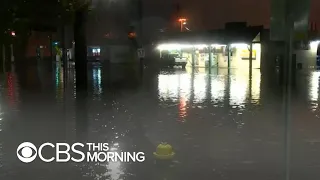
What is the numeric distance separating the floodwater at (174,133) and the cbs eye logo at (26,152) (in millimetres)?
126

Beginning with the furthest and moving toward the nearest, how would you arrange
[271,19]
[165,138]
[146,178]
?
[165,138], [146,178], [271,19]

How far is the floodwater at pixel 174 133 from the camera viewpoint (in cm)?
689

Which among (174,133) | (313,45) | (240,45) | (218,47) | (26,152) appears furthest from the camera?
(218,47)

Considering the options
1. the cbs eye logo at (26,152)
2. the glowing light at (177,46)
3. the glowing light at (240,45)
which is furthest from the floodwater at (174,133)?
the glowing light at (177,46)

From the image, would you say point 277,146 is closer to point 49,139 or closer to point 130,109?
point 49,139

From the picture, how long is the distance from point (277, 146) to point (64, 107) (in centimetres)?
818

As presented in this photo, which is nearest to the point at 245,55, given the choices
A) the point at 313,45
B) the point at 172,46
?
the point at 313,45

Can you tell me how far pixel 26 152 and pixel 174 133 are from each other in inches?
132

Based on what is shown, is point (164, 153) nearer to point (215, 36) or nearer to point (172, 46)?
point (215, 36)

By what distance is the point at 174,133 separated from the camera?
10.2 meters

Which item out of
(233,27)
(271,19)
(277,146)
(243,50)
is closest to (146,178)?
(271,19)

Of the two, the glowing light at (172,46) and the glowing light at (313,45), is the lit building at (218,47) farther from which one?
the glowing light at (313,45)

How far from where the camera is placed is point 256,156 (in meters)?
7.91

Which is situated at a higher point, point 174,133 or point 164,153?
point 164,153
